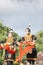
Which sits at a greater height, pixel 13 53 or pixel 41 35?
pixel 41 35

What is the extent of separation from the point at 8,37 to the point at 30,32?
0.62 metres

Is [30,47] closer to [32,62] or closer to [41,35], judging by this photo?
[32,62]

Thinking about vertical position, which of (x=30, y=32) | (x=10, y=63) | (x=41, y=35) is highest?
(x=41, y=35)

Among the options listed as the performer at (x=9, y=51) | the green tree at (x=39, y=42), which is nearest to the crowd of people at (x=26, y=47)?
the performer at (x=9, y=51)

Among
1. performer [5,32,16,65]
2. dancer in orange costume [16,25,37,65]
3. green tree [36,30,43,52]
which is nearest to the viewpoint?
dancer in orange costume [16,25,37,65]

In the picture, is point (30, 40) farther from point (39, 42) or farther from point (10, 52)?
point (39, 42)

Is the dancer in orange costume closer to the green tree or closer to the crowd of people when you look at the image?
the crowd of people

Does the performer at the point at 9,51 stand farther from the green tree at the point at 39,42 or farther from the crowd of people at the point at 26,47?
the green tree at the point at 39,42

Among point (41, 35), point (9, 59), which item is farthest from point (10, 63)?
point (41, 35)

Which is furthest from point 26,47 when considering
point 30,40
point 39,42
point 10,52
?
point 39,42

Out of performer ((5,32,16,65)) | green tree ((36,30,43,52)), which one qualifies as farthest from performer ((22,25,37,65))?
green tree ((36,30,43,52))

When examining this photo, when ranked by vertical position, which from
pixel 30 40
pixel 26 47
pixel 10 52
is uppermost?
pixel 30 40

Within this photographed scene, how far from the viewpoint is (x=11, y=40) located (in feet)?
39.9

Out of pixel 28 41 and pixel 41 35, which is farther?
pixel 41 35
